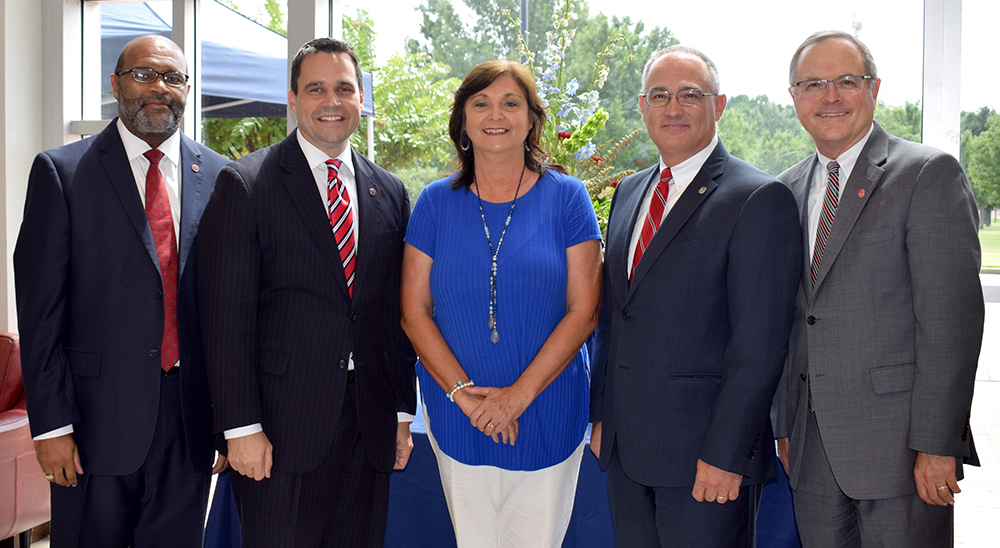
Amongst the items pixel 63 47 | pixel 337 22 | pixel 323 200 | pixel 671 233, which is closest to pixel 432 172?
pixel 337 22

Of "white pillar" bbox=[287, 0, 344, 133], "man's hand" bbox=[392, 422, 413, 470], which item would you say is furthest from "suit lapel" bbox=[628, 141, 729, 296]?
"white pillar" bbox=[287, 0, 344, 133]

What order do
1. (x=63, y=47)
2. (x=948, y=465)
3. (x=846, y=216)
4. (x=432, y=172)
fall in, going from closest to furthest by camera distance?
(x=948, y=465)
(x=846, y=216)
(x=63, y=47)
(x=432, y=172)

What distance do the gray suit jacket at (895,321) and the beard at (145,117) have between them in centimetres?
194

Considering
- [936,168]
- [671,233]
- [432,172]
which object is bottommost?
[671,233]

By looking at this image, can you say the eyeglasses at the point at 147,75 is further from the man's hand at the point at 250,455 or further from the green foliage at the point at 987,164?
the green foliage at the point at 987,164

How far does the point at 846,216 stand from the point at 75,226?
82.3 inches

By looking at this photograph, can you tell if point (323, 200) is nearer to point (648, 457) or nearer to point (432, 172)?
point (648, 457)

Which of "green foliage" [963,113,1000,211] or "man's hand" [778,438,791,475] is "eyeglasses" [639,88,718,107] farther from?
"green foliage" [963,113,1000,211]

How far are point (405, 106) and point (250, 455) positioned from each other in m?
5.13

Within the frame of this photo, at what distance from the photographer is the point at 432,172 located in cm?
485

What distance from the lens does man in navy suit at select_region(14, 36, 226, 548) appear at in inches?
74.3

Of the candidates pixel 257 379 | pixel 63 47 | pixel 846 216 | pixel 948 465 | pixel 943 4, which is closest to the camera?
pixel 948 465

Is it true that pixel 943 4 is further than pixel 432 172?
No

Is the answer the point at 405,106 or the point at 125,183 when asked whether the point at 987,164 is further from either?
the point at 405,106
